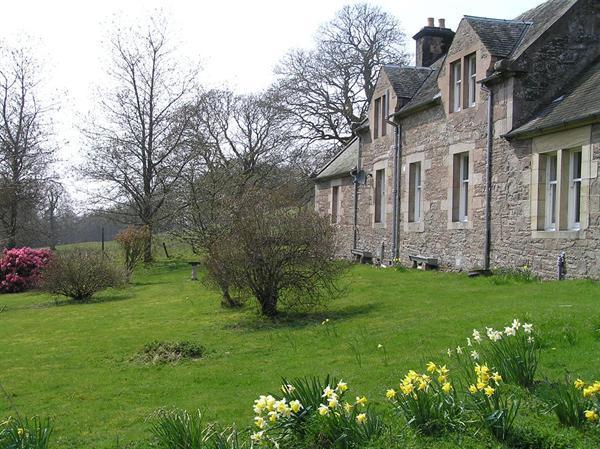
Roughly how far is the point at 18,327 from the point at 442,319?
1063cm

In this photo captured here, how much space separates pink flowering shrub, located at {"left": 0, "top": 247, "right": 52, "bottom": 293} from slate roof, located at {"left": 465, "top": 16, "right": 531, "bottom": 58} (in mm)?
20767

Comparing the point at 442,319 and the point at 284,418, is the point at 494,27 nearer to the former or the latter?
the point at 442,319

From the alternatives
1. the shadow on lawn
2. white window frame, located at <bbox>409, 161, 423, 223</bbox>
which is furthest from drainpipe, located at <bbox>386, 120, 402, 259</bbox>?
the shadow on lawn

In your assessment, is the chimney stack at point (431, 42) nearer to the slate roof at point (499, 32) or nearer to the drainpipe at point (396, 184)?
the drainpipe at point (396, 184)

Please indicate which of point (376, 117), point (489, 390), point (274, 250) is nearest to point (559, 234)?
point (274, 250)

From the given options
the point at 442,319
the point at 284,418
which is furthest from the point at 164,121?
the point at 284,418

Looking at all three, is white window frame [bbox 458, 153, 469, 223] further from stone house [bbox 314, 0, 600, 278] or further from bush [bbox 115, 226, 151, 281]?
bush [bbox 115, 226, 151, 281]

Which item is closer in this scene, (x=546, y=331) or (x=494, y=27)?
(x=546, y=331)

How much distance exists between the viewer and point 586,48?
642 inches

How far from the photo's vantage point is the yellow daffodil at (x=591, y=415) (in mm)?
4469

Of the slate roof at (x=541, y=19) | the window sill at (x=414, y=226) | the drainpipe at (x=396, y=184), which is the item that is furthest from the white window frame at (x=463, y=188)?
the drainpipe at (x=396, y=184)

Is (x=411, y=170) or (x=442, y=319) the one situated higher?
(x=411, y=170)

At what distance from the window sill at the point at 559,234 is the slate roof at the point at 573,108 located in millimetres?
2359

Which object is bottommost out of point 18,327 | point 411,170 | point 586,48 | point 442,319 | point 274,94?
point 18,327
